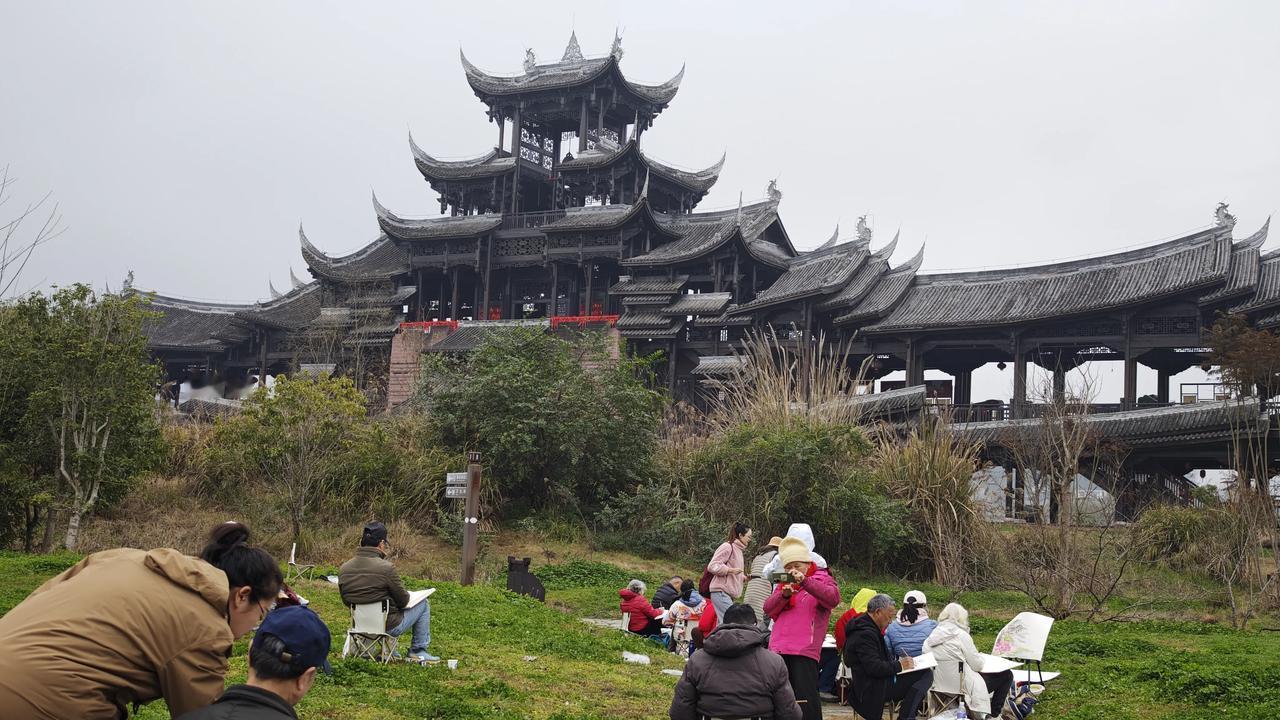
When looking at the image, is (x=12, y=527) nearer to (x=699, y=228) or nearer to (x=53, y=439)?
(x=53, y=439)

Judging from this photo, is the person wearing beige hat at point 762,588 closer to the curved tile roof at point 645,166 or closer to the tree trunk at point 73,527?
the tree trunk at point 73,527

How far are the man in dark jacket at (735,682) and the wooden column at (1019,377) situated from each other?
25485 millimetres

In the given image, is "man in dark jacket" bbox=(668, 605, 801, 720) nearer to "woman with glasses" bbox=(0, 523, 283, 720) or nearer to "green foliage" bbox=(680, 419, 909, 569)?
"woman with glasses" bbox=(0, 523, 283, 720)

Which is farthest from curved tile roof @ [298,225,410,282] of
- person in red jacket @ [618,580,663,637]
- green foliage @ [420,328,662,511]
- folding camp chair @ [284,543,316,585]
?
person in red jacket @ [618,580,663,637]

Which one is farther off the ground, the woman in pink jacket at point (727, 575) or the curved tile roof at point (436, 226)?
the curved tile roof at point (436, 226)

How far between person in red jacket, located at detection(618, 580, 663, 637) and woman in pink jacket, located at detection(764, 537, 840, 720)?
16.6 feet

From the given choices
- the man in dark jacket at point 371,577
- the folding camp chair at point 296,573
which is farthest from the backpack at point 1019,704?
the folding camp chair at point 296,573

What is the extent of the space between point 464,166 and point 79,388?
96.2 feet

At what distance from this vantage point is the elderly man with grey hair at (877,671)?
24.7ft

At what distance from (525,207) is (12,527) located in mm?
29990

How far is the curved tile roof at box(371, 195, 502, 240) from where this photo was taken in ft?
136

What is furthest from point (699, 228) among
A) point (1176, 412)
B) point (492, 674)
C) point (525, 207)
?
point (492, 674)

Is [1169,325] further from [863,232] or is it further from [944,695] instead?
[944,695]

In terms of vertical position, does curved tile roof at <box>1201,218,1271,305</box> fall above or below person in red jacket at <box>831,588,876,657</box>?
above
